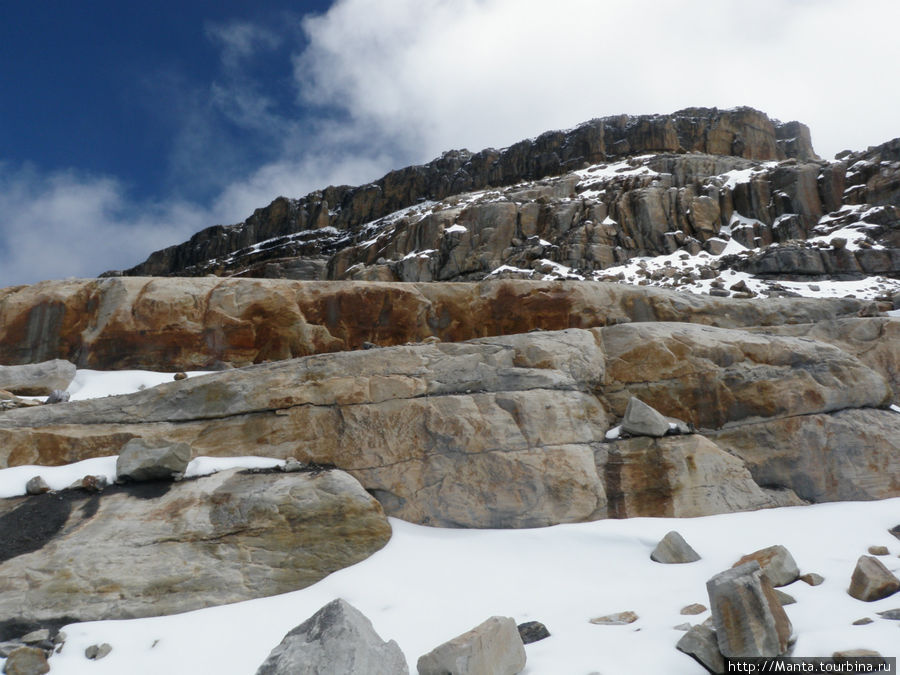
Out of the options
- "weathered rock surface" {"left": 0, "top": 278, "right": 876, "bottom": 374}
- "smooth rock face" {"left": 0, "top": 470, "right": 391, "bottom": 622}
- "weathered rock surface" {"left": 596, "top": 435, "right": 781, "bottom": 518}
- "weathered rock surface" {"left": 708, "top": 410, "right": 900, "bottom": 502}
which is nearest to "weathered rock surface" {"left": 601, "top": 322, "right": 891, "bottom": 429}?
"weathered rock surface" {"left": 708, "top": 410, "right": 900, "bottom": 502}

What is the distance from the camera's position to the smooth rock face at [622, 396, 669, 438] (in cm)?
905

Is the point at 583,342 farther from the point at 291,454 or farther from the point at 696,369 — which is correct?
the point at 291,454

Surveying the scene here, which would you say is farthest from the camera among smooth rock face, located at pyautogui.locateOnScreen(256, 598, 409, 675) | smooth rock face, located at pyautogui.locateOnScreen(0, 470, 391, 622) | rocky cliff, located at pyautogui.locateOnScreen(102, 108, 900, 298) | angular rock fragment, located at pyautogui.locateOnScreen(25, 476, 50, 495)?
rocky cliff, located at pyautogui.locateOnScreen(102, 108, 900, 298)

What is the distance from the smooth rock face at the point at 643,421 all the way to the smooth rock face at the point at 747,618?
450 cm

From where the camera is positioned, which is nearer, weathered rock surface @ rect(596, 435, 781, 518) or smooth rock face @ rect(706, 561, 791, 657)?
smooth rock face @ rect(706, 561, 791, 657)

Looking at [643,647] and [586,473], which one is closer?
[643,647]

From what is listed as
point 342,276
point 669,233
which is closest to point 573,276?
point 669,233

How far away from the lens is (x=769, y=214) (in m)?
43.2

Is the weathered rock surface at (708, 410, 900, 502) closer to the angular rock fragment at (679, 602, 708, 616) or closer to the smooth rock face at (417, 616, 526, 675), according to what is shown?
the angular rock fragment at (679, 602, 708, 616)

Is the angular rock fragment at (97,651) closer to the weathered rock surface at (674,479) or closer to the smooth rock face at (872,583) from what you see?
the weathered rock surface at (674,479)

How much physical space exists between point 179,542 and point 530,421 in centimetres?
521

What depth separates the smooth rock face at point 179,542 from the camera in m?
6.62

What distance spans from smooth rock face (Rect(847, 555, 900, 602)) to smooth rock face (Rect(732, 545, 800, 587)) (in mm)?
550

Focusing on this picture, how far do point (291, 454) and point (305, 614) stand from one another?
289 cm
